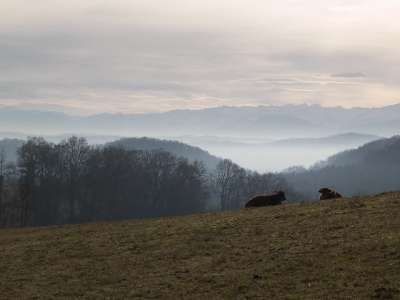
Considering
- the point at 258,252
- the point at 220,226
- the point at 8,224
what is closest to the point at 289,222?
the point at 220,226

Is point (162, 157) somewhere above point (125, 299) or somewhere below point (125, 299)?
above

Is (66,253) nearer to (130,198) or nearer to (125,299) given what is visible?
(125,299)

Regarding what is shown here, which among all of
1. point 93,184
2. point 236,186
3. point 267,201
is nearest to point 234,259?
point 267,201

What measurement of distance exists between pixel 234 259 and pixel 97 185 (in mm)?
107947

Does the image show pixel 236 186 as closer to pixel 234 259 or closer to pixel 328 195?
pixel 328 195

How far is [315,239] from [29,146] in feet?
329

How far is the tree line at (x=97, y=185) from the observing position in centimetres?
10738

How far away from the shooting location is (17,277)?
19.5 meters

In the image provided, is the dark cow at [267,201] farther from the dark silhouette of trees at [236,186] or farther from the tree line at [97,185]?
the dark silhouette of trees at [236,186]

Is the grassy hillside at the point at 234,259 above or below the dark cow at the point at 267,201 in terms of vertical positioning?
below

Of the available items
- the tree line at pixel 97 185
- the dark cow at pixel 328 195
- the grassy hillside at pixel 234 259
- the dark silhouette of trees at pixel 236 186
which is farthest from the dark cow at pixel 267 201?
the dark silhouette of trees at pixel 236 186

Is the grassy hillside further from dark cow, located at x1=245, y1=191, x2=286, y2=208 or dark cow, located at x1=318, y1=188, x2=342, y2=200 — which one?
dark cow, located at x1=245, y1=191, x2=286, y2=208

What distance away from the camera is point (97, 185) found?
123 meters

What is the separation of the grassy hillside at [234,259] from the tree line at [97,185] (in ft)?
239
